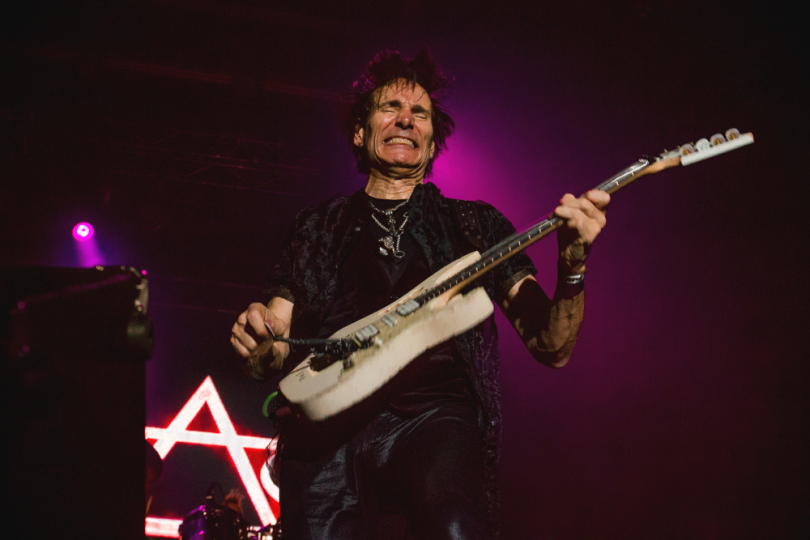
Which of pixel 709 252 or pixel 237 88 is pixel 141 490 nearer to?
pixel 709 252

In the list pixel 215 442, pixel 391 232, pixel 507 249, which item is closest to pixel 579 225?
pixel 507 249

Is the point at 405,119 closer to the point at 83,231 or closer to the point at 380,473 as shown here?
the point at 380,473

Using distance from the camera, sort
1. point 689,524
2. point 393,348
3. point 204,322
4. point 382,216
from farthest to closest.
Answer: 1. point 204,322
2. point 689,524
3. point 382,216
4. point 393,348

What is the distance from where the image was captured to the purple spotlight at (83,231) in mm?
7926

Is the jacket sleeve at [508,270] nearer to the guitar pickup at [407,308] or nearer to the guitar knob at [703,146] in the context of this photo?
the guitar pickup at [407,308]

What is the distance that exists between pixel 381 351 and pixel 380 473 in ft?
1.51

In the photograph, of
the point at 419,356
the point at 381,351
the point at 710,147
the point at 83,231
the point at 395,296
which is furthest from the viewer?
the point at 83,231

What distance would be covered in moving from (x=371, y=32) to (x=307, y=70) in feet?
3.76

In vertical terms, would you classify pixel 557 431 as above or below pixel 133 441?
above

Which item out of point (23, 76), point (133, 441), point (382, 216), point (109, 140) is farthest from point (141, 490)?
point (23, 76)

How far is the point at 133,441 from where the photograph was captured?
197cm

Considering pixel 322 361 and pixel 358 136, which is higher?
pixel 358 136

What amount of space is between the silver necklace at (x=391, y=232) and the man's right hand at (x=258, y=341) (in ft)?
1.96

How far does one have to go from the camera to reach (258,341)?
201cm
